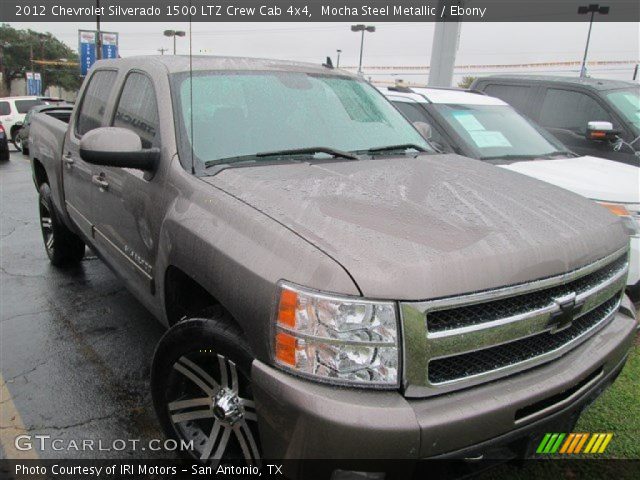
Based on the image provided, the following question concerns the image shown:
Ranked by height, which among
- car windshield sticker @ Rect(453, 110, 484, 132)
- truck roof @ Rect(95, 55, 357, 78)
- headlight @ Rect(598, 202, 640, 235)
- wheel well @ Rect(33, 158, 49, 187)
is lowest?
wheel well @ Rect(33, 158, 49, 187)

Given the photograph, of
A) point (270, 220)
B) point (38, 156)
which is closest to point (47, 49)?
point (38, 156)

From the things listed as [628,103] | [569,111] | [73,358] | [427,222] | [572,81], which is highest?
[572,81]

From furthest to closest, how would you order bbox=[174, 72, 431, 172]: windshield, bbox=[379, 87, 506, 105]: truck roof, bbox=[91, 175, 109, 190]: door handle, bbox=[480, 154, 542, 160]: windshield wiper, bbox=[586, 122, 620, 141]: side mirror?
bbox=[586, 122, 620, 141]: side mirror, bbox=[379, 87, 506, 105]: truck roof, bbox=[480, 154, 542, 160]: windshield wiper, bbox=[91, 175, 109, 190]: door handle, bbox=[174, 72, 431, 172]: windshield

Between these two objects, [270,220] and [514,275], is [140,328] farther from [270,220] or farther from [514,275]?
[514,275]

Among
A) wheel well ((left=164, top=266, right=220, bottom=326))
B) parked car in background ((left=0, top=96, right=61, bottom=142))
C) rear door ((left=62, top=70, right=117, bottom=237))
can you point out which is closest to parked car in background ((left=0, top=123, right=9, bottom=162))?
parked car in background ((left=0, top=96, right=61, bottom=142))

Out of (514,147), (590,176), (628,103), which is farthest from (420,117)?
(628,103)

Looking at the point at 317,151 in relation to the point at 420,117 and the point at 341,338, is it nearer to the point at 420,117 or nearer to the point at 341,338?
the point at 341,338

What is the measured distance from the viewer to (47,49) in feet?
213

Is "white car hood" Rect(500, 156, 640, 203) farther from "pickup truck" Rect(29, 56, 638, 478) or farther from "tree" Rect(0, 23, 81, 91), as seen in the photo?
"tree" Rect(0, 23, 81, 91)

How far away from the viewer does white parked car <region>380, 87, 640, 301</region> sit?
397 centimetres

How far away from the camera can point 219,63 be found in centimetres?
318

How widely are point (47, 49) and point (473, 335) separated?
75.6m

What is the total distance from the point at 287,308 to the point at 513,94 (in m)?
6.72

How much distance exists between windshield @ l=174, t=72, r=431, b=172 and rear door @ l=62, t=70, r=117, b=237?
1136 millimetres
